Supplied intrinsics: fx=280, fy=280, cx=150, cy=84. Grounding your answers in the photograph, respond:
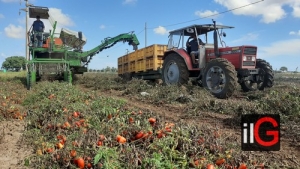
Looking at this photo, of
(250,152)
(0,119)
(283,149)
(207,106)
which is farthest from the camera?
(207,106)

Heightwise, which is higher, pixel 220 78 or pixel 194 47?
pixel 194 47

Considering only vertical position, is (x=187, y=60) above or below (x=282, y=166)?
above

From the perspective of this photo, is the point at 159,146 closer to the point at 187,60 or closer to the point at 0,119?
the point at 0,119

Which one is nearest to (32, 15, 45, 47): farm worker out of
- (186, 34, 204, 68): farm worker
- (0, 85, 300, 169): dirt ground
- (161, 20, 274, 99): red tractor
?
(161, 20, 274, 99): red tractor

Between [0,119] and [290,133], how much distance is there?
17.8ft

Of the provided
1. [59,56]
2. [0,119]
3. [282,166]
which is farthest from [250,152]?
[59,56]

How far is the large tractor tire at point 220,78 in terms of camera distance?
26.9 feet

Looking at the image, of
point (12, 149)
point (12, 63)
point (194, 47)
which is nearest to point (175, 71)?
point (194, 47)

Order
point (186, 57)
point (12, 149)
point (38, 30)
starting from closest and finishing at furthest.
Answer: point (12, 149) < point (186, 57) < point (38, 30)

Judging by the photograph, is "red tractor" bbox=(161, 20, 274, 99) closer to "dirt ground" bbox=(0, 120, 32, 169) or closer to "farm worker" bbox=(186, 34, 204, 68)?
"farm worker" bbox=(186, 34, 204, 68)

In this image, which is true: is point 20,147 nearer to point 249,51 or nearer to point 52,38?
point 249,51

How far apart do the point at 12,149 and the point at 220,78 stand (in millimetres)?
6398

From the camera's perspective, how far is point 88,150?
9.61ft

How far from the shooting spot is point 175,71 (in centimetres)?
1093
